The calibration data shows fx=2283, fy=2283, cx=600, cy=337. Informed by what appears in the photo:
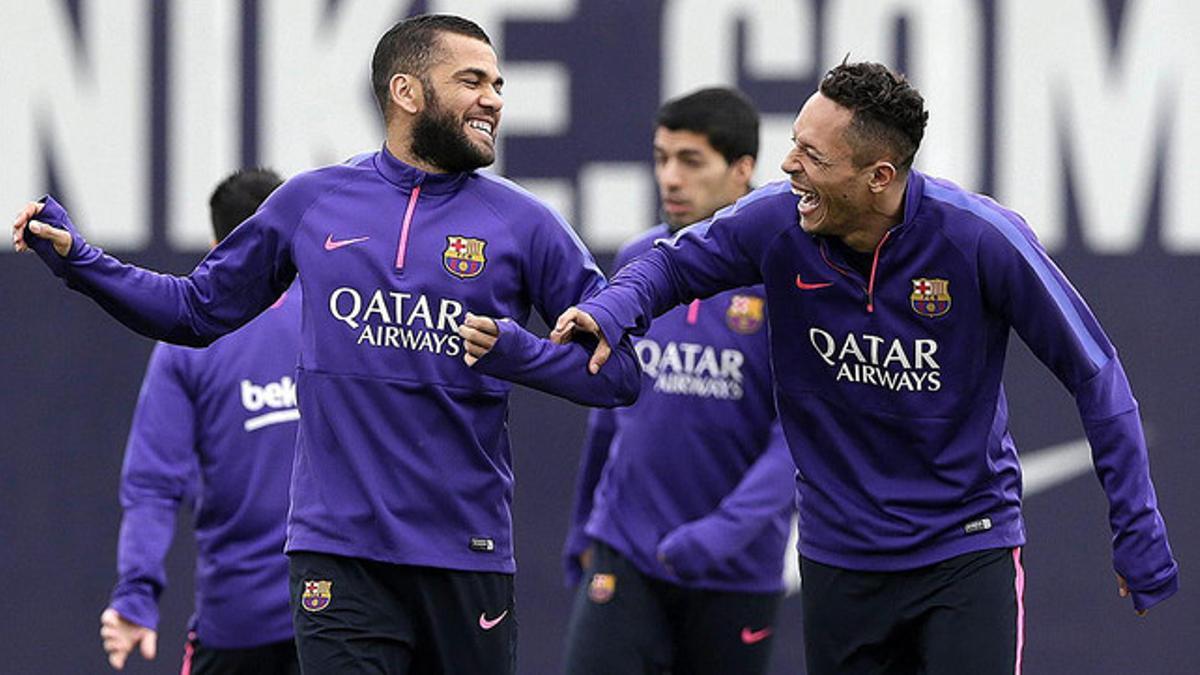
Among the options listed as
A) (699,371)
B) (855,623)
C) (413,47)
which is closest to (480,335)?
(413,47)

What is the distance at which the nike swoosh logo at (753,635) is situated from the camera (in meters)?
6.67

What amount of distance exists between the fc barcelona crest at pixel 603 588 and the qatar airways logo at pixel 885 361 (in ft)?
5.35

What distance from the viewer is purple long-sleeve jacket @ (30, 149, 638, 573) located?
16.5 ft

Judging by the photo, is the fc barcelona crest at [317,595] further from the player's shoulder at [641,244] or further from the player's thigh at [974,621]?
the player's shoulder at [641,244]

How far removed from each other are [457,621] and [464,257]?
2.66 ft

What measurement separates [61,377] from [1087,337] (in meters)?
4.73

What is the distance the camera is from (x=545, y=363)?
486 cm

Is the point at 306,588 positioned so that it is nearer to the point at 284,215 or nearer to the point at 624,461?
the point at 284,215

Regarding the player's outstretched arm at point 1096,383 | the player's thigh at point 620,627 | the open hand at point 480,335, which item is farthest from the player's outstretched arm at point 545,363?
the player's thigh at point 620,627

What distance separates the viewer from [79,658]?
8750 mm

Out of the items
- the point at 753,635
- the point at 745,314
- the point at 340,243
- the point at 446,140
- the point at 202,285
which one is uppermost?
the point at 446,140

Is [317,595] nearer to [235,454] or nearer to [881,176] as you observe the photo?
[235,454]

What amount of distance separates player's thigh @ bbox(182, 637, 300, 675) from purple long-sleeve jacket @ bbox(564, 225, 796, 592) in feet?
3.29

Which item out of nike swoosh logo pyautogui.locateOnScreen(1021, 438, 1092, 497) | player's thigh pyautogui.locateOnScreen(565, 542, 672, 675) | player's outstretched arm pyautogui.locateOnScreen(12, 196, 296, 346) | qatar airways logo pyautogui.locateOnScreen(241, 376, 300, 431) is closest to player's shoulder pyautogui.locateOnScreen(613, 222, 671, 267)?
player's thigh pyautogui.locateOnScreen(565, 542, 672, 675)
